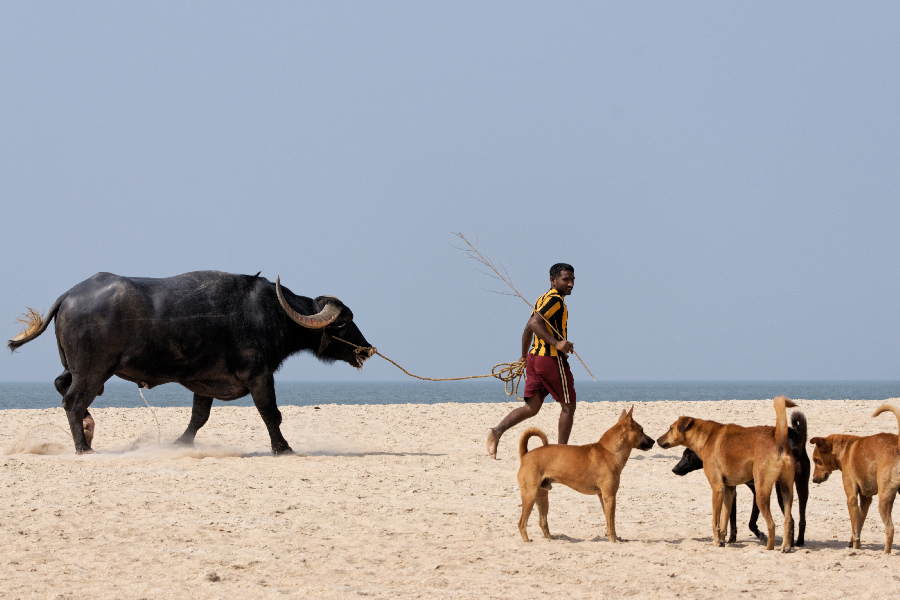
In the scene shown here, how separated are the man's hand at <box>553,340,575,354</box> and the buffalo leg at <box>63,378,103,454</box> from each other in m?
5.64

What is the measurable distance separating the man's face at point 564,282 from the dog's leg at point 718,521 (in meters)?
4.31

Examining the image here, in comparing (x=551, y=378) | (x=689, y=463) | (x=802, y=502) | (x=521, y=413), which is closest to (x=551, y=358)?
(x=551, y=378)

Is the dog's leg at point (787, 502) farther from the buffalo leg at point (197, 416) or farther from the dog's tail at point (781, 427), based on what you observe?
the buffalo leg at point (197, 416)

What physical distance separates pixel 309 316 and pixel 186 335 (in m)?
1.63

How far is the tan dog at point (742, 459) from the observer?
613 centimetres

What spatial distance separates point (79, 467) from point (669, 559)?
6.50m

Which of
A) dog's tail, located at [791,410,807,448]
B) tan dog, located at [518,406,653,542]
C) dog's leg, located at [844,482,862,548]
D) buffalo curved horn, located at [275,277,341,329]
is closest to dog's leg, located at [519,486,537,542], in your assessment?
tan dog, located at [518,406,653,542]

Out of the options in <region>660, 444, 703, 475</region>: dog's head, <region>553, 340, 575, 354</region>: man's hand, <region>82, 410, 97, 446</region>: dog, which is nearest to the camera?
<region>660, 444, 703, 475</region>: dog's head

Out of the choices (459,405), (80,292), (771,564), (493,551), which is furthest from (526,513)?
(459,405)

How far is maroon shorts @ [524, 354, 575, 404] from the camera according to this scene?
10.3m

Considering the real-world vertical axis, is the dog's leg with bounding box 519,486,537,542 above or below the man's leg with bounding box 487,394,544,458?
Answer: below

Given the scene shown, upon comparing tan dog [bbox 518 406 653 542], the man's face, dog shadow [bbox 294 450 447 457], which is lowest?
dog shadow [bbox 294 450 447 457]

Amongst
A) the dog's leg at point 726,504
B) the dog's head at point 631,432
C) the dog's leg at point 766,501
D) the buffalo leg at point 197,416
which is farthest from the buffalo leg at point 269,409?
the dog's leg at point 766,501

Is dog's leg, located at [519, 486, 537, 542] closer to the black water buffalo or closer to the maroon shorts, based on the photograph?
the maroon shorts
